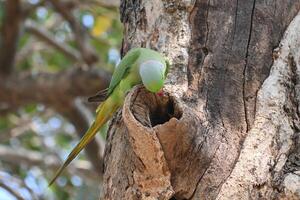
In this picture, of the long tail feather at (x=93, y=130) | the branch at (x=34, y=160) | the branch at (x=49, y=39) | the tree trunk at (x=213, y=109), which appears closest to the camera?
the tree trunk at (x=213, y=109)

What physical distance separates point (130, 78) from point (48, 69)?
4.22m

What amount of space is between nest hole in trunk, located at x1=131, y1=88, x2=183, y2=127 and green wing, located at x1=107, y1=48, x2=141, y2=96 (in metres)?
0.22

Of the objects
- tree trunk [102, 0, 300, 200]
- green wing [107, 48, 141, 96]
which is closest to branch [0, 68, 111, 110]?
tree trunk [102, 0, 300, 200]

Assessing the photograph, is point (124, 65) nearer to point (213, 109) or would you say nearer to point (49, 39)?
point (213, 109)

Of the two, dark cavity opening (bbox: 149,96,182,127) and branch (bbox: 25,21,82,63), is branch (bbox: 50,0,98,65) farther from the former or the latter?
dark cavity opening (bbox: 149,96,182,127)

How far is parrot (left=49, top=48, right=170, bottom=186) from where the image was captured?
6.74 feet

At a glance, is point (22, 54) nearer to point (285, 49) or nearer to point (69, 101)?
point (69, 101)

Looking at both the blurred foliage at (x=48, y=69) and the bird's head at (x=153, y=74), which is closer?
the bird's head at (x=153, y=74)

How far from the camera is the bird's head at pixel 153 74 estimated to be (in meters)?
2.00

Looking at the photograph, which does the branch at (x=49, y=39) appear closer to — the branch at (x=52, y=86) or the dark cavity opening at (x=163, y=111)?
the branch at (x=52, y=86)

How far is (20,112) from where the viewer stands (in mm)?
6258

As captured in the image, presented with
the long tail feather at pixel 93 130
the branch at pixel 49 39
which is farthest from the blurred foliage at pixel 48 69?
the long tail feather at pixel 93 130

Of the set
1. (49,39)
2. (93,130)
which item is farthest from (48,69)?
(93,130)

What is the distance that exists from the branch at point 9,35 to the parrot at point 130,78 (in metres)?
2.48
